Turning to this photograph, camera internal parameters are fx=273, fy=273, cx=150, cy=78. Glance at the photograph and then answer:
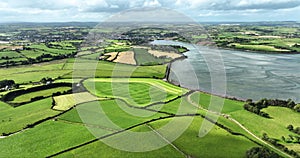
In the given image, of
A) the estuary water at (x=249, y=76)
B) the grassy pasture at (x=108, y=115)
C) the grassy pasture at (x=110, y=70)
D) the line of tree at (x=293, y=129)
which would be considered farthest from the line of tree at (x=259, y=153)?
the grassy pasture at (x=110, y=70)

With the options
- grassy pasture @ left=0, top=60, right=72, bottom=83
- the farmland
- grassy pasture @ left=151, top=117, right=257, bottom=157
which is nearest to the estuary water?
the farmland

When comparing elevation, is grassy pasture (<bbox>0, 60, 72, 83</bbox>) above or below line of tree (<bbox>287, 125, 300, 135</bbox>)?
above

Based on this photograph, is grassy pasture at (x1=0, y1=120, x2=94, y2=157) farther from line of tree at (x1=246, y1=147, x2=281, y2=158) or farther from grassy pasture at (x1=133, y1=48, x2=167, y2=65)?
grassy pasture at (x1=133, y1=48, x2=167, y2=65)

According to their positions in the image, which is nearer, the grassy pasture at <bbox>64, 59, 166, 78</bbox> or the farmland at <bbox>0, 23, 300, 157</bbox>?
the farmland at <bbox>0, 23, 300, 157</bbox>

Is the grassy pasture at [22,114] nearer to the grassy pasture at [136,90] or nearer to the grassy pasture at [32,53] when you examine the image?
the grassy pasture at [136,90]

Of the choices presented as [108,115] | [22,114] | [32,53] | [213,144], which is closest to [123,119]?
[108,115]

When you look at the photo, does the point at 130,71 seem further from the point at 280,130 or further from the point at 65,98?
the point at 280,130

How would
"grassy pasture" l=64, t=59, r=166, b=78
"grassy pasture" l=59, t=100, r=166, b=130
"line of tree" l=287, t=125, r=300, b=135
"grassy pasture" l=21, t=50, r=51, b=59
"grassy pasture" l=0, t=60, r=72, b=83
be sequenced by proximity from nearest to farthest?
"line of tree" l=287, t=125, r=300, b=135 → "grassy pasture" l=59, t=100, r=166, b=130 → "grassy pasture" l=0, t=60, r=72, b=83 → "grassy pasture" l=64, t=59, r=166, b=78 → "grassy pasture" l=21, t=50, r=51, b=59
